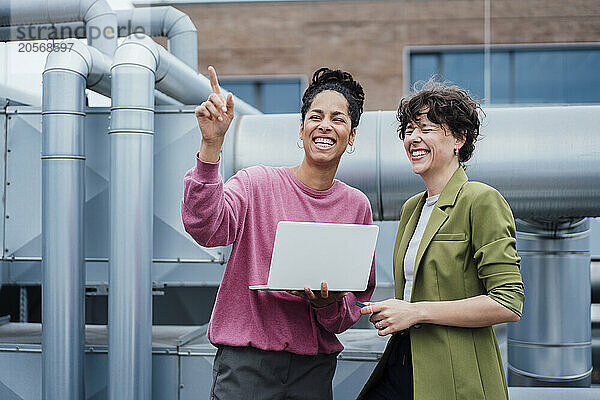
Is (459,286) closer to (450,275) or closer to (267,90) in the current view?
(450,275)

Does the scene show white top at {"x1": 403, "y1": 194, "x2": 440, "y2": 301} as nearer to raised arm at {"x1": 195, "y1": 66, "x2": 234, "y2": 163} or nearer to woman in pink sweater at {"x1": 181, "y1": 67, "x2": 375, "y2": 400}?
woman in pink sweater at {"x1": 181, "y1": 67, "x2": 375, "y2": 400}

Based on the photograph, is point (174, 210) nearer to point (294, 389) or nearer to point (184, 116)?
point (184, 116)

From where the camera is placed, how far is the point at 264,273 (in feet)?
5.15

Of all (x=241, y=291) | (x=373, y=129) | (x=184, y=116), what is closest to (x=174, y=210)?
(x=184, y=116)

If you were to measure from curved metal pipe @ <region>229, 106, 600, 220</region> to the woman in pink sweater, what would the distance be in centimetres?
101

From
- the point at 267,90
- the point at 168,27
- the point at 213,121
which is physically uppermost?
the point at 267,90

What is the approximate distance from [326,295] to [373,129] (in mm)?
1360

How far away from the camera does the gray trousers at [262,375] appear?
1544 millimetres

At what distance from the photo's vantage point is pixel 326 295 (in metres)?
1.47

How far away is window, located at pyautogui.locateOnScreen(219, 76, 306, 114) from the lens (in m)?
8.44

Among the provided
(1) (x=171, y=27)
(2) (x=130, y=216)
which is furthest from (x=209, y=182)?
(1) (x=171, y=27)

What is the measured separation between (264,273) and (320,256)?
0.20 m

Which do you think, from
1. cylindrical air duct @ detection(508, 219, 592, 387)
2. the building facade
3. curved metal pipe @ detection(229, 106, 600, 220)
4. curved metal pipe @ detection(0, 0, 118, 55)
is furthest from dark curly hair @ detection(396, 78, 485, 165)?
the building facade

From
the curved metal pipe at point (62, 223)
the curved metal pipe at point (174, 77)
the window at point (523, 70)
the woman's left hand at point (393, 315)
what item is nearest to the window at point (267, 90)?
the window at point (523, 70)
